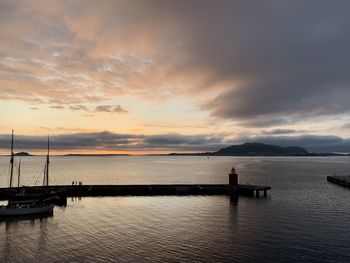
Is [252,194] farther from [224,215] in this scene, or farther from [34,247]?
[34,247]

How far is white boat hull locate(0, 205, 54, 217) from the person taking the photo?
166 ft

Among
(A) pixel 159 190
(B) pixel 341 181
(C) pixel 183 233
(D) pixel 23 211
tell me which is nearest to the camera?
(C) pixel 183 233

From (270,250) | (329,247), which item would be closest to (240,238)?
(270,250)

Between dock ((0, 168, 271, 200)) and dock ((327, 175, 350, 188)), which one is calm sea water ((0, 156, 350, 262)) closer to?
dock ((0, 168, 271, 200))

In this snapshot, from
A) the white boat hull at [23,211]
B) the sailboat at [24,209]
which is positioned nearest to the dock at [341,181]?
the white boat hull at [23,211]

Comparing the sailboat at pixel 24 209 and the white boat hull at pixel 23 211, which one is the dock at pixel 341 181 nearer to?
the white boat hull at pixel 23 211

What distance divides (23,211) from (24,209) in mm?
337

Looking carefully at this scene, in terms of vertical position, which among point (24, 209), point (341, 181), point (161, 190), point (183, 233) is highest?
point (341, 181)

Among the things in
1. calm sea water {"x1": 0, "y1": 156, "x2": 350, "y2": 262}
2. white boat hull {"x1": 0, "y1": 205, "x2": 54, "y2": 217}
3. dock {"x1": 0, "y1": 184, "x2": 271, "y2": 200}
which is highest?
dock {"x1": 0, "y1": 184, "x2": 271, "y2": 200}

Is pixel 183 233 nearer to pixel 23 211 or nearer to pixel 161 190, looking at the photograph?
pixel 23 211

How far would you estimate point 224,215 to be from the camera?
51.7 m

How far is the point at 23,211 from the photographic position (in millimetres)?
51906

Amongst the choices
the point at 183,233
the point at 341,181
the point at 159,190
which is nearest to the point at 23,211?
the point at 183,233

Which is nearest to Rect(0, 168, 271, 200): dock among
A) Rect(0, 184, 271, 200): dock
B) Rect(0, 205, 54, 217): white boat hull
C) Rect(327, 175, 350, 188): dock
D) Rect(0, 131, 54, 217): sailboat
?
Rect(0, 184, 271, 200): dock
